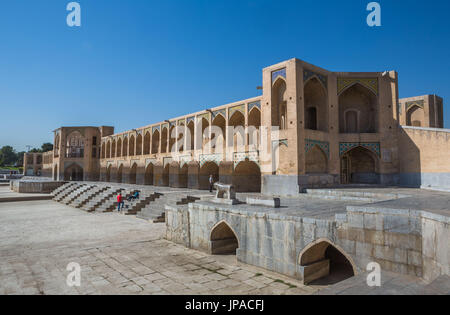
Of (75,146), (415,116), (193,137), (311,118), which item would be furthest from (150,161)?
(415,116)

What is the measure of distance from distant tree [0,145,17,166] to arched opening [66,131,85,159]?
61.6 metres

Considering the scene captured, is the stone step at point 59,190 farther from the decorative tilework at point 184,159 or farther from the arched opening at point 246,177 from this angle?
the arched opening at point 246,177

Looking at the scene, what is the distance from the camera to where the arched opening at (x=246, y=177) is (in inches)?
677

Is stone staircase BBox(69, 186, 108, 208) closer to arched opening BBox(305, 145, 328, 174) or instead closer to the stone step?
the stone step

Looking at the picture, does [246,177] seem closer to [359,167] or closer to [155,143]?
[359,167]

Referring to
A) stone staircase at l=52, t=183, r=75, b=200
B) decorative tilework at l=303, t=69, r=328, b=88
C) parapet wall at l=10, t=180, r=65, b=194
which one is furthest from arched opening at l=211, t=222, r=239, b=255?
parapet wall at l=10, t=180, r=65, b=194

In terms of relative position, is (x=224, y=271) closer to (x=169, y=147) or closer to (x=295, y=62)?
(x=295, y=62)

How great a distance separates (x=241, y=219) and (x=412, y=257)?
4.05 metres

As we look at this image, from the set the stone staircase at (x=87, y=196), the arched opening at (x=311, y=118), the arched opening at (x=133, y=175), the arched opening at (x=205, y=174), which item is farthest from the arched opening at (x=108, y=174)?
the arched opening at (x=311, y=118)

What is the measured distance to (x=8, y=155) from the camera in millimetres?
86812

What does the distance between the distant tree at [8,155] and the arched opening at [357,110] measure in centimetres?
9663

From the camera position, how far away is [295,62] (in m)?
13.5

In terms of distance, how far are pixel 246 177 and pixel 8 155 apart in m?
96.8
